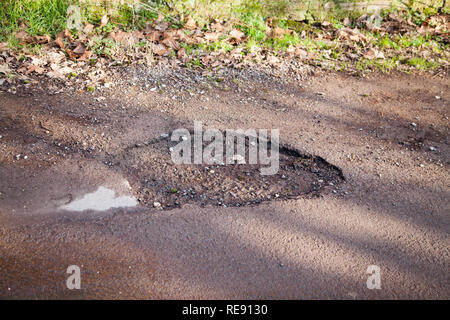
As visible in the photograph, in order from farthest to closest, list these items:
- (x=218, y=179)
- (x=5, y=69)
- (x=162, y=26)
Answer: (x=162, y=26) < (x=5, y=69) < (x=218, y=179)

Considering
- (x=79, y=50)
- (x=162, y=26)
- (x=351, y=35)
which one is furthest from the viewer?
(x=351, y=35)

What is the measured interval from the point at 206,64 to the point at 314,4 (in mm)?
2377

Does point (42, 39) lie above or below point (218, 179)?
above

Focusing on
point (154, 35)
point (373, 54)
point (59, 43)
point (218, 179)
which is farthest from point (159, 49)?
point (373, 54)

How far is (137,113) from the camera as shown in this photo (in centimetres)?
412

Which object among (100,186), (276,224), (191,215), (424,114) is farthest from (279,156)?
(424,114)

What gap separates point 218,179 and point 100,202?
0.97m

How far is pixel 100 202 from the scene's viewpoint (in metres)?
2.97

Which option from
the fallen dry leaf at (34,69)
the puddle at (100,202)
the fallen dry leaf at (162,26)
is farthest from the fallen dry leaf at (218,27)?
the puddle at (100,202)

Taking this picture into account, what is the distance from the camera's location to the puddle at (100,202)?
9.58 feet

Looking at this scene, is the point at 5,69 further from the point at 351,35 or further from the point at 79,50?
the point at 351,35

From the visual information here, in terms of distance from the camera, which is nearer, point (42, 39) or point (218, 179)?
point (218, 179)

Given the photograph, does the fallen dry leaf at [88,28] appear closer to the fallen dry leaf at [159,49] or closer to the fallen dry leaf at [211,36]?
the fallen dry leaf at [159,49]
